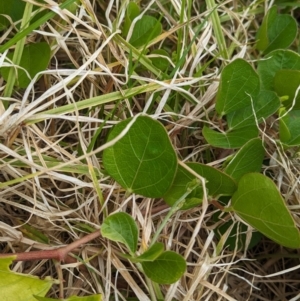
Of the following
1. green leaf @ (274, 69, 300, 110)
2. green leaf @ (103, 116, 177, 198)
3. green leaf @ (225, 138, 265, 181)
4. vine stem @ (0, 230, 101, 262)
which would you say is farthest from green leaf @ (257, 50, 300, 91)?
vine stem @ (0, 230, 101, 262)

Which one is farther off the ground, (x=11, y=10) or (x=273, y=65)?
(x=11, y=10)

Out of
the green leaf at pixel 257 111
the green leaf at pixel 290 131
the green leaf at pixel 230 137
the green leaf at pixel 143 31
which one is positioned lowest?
the green leaf at pixel 290 131

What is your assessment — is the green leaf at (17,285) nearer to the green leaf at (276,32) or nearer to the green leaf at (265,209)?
the green leaf at (265,209)

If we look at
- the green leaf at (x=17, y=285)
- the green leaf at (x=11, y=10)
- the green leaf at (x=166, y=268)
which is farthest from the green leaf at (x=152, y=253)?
the green leaf at (x=11, y=10)

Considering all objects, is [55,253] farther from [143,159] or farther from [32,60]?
[32,60]

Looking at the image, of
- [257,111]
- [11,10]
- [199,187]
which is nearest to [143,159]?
[199,187]

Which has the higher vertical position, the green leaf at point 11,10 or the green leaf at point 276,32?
the green leaf at point 11,10
